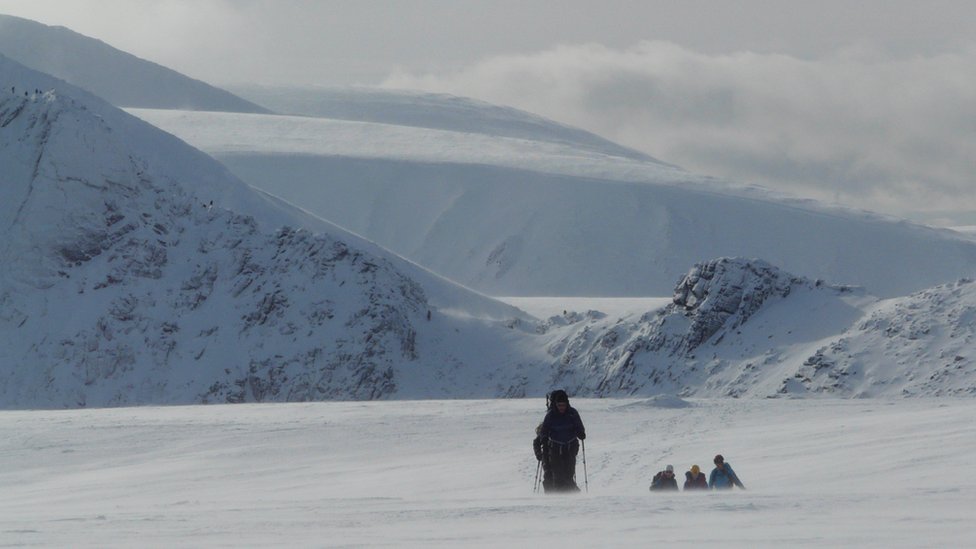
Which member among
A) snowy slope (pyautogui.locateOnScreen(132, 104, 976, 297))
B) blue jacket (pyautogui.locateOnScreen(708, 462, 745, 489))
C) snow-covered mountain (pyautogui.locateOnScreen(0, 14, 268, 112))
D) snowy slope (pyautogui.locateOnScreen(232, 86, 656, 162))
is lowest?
blue jacket (pyautogui.locateOnScreen(708, 462, 745, 489))

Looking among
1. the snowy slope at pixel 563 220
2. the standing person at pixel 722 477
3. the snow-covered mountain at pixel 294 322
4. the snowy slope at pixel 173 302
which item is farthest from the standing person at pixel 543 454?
the snowy slope at pixel 563 220

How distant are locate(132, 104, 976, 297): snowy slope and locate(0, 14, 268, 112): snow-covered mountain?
38458 mm

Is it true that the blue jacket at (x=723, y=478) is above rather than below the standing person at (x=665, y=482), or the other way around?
above

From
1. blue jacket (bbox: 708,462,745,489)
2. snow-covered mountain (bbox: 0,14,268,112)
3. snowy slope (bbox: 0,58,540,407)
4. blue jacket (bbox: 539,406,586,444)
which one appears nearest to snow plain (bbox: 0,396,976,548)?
blue jacket (bbox: 708,462,745,489)

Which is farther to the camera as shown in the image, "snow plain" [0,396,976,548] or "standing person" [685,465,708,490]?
"standing person" [685,465,708,490]

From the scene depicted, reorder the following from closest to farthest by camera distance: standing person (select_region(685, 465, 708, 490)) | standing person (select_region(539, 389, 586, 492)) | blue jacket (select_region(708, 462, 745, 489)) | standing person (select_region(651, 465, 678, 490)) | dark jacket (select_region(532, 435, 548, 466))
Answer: standing person (select_region(539, 389, 586, 492)), dark jacket (select_region(532, 435, 548, 466)), blue jacket (select_region(708, 462, 745, 489)), standing person (select_region(651, 465, 678, 490)), standing person (select_region(685, 465, 708, 490))

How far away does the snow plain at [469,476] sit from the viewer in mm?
10625

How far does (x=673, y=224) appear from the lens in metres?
95.4

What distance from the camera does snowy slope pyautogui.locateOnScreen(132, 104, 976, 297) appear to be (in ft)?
291

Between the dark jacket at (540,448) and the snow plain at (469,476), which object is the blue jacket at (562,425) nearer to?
the dark jacket at (540,448)

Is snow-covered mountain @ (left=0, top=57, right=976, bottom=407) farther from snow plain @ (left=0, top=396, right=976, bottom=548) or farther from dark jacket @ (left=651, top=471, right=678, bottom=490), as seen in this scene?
dark jacket @ (left=651, top=471, right=678, bottom=490)

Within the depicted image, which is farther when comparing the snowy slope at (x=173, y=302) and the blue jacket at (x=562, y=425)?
the snowy slope at (x=173, y=302)

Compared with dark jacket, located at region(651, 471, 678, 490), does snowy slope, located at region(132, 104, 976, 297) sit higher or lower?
higher

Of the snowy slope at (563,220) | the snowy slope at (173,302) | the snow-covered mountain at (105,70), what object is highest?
the snow-covered mountain at (105,70)
